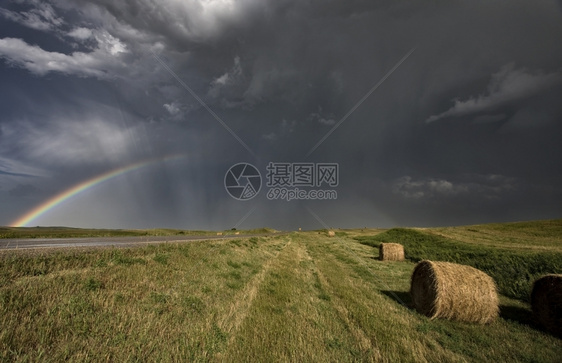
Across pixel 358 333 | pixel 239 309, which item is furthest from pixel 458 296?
pixel 239 309

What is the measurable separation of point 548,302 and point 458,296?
2.82 metres

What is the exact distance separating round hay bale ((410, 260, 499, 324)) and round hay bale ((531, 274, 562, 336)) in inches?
54.5

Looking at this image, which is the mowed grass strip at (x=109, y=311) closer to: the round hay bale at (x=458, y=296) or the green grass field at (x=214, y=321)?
the green grass field at (x=214, y=321)

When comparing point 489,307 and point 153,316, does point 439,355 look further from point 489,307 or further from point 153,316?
point 153,316

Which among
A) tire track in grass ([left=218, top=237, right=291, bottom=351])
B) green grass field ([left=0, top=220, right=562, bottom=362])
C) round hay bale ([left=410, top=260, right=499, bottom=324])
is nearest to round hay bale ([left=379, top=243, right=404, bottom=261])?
green grass field ([left=0, top=220, right=562, bottom=362])

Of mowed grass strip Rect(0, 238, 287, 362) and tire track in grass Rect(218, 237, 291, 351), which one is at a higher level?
mowed grass strip Rect(0, 238, 287, 362)

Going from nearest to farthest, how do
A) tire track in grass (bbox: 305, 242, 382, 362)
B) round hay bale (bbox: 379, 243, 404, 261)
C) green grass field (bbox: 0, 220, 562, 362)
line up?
1. green grass field (bbox: 0, 220, 562, 362)
2. tire track in grass (bbox: 305, 242, 382, 362)
3. round hay bale (bbox: 379, 243, 404, 261)

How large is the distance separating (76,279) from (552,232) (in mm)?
46227

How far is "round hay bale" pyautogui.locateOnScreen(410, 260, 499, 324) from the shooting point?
8.87m

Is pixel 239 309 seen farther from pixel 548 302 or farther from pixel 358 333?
pixel 548 302

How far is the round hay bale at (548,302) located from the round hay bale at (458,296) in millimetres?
1385

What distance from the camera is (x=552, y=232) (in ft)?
103

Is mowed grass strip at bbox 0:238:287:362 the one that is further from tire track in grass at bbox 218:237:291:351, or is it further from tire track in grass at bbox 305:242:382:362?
tire track in grass at bbox 305:242:382:362

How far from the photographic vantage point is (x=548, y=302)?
870 cm
